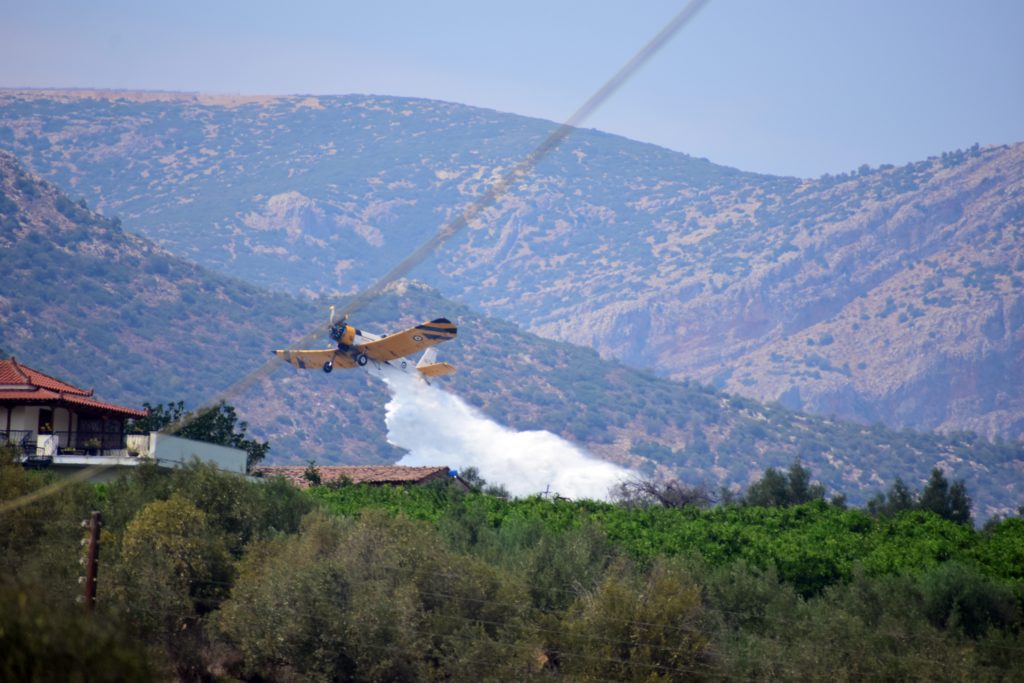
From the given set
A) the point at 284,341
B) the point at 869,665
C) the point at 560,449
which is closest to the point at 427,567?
the point at 869,665

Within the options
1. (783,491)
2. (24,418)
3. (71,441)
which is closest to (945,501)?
(783,491)

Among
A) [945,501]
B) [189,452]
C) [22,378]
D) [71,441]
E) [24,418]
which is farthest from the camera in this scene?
[945,501]

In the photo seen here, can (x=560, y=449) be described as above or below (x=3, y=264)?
below

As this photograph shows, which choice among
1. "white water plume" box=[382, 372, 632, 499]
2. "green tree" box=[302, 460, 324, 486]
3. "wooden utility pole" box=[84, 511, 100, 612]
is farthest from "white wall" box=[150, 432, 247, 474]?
"white water plume" box=[382, 372, 632, 499]

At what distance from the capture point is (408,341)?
5925cm

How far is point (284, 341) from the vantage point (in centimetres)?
18650

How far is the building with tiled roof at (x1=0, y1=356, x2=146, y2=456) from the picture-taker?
6009 cm

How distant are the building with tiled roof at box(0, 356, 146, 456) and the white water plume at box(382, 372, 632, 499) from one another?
78.5m

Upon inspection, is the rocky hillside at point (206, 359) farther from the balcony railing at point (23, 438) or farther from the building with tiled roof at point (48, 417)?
the balcony railing at point (23, 438)

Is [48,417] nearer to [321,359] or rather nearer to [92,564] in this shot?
[321,359]

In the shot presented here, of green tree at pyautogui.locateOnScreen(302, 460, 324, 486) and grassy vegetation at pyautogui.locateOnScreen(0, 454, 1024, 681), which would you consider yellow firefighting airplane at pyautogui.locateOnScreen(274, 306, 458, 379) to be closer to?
grassy vegetation at pyautogui.locateOnScreen(0, 454, 1024, 681)

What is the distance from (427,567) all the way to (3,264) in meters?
141

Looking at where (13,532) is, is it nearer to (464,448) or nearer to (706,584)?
(706,584)

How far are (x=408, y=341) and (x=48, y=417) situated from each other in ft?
55.2
